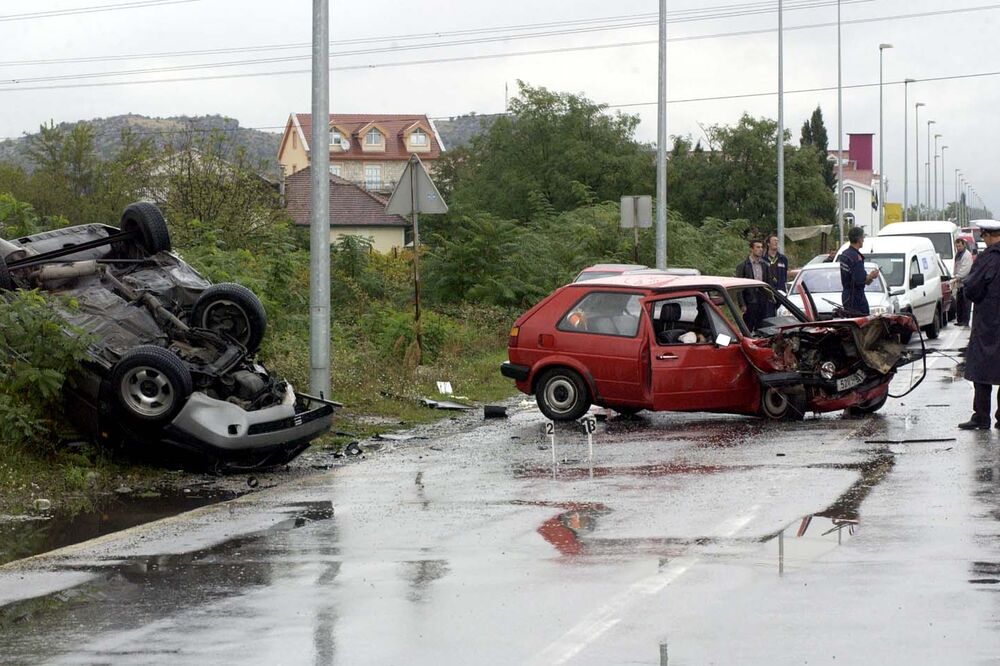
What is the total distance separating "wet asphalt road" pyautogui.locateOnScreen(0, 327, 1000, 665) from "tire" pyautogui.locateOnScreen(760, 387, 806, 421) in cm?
195

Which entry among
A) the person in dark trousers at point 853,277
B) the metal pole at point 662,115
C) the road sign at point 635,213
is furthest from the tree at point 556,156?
the person in dark trousers at point 853,277

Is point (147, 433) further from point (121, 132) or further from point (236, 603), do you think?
point (121, 132)

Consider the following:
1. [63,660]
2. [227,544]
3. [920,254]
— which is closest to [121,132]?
[920,254]

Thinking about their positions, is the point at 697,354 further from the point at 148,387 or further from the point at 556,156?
the point at 556,156

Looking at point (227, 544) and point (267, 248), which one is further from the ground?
point (267, 248)

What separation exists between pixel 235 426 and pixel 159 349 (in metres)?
0.87

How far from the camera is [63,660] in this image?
6.06 metres

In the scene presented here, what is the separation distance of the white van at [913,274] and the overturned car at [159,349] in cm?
1646

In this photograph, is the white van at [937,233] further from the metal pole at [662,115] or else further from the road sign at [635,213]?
the road sign at [635,213]

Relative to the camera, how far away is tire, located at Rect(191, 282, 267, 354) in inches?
511

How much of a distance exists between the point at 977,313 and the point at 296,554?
7.36 metres

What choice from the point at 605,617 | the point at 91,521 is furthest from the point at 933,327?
the point at 605,617

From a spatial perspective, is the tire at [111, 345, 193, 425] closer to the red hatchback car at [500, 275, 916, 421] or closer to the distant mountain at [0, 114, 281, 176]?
the red hatchback car at [500, 275, 916, 421]

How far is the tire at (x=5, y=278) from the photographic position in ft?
40.9
